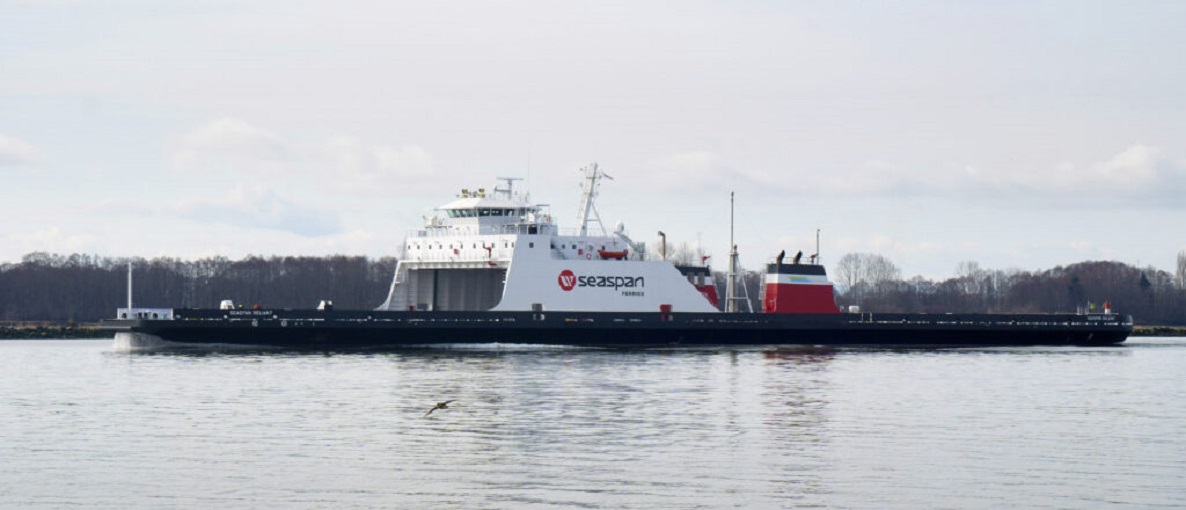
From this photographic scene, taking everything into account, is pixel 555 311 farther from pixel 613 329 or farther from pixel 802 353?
pixel 802 353

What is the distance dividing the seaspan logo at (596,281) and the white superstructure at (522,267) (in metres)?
0.04

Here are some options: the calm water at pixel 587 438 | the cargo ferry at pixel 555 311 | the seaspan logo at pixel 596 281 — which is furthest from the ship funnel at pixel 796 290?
the calm water at pixel 587 438

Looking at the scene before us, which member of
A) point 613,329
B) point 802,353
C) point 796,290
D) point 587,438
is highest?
point 796,290

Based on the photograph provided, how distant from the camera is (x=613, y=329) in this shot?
174ft

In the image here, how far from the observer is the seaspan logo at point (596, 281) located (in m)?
54.1

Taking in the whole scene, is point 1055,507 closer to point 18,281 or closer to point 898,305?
point 18,281

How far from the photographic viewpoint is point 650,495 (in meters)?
16.9

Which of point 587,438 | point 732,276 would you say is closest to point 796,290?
point 732,276

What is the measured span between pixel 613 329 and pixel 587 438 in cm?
3106

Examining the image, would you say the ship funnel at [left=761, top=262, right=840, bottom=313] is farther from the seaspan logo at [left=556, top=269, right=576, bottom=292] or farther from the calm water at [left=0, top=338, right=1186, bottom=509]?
the calm water at [left=0, top=338, right=1186, bottom=509]

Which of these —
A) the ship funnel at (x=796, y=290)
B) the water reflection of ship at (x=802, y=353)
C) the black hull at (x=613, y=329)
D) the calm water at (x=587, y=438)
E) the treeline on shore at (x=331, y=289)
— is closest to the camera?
the calm water at (x=587, y=438)

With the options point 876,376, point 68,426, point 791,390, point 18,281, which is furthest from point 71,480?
point 18,281

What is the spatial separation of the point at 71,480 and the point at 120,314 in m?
34.2

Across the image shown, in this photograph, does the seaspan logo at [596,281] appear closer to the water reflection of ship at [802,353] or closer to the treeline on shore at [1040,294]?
the water reflection of ship at [802,353]
